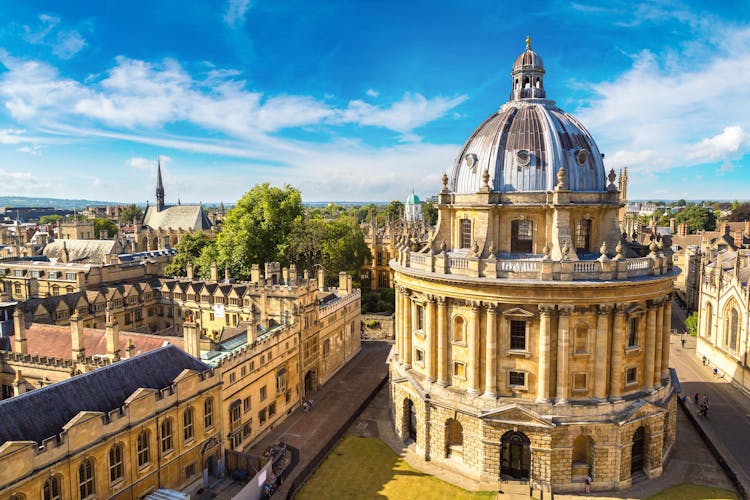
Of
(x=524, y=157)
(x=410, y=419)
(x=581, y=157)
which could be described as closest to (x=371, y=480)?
(x=410, y=419)

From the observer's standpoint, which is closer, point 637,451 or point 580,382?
point 580,382

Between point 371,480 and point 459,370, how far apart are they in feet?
29.3

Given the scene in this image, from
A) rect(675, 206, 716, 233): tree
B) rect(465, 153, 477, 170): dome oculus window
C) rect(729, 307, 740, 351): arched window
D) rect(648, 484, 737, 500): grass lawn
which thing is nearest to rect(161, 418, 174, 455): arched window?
rect(465, 153, 477, 170): dome oculus window

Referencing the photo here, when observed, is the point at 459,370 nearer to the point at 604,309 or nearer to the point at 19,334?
the point at 604,309

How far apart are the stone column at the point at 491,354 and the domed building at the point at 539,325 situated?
0.07 metres

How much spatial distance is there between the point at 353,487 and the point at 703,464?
2329 cm

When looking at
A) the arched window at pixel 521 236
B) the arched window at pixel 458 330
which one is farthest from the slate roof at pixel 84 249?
the arched window at pixel 521 236

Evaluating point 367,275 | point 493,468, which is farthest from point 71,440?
point 367,275

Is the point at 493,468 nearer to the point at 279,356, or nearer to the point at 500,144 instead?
the point at 279,356

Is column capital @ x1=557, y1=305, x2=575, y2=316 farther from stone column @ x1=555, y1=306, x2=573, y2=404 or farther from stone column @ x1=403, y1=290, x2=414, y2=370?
stone column @ x1=403, y1=290, x2=414, y2=370

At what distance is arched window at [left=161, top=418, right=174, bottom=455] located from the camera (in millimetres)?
28341

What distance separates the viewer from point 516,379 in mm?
33562

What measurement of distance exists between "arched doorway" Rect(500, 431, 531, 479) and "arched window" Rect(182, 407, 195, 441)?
18.8 metres

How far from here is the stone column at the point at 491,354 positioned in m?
32.7
